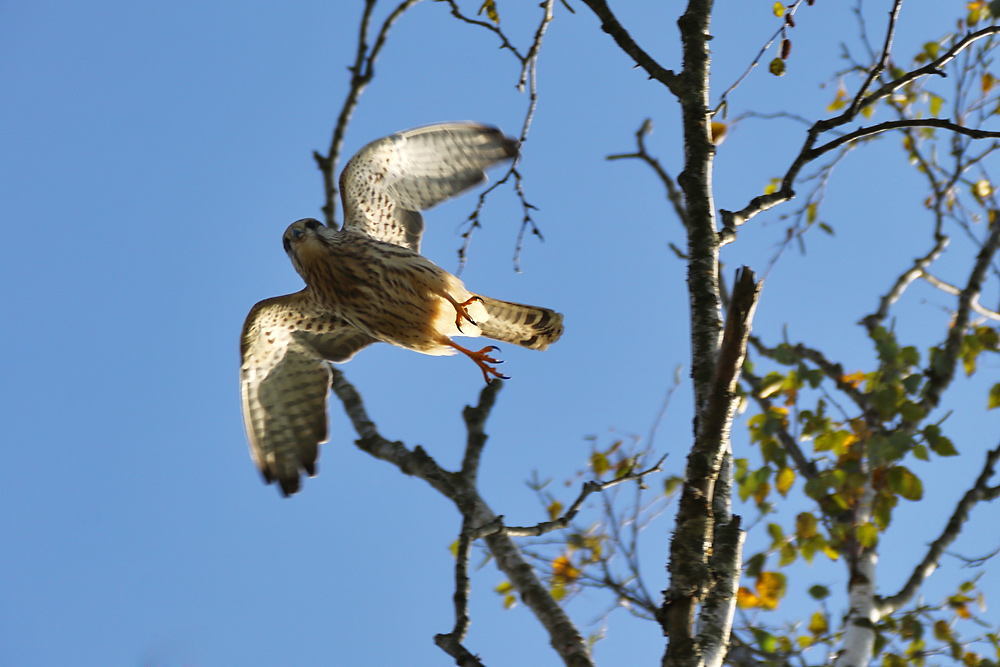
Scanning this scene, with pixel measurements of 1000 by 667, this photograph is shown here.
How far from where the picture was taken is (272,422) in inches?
186

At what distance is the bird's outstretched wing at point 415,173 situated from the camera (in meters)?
4.68

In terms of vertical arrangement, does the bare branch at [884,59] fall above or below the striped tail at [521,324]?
below

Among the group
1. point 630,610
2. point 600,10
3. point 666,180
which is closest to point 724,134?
point 666,180

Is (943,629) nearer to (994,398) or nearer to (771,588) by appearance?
(771,588)

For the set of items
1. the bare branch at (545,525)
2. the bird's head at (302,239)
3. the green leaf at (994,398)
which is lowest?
the bare branch at (545,525)

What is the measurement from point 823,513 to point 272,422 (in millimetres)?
3165

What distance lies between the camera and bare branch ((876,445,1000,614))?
4086 mm

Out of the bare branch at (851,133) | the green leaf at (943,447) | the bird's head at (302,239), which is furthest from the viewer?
the bird's head at (302,239)

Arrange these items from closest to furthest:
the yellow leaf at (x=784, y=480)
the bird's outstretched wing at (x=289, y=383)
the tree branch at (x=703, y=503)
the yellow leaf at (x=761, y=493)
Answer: the tree branch at (x=703, y=503) < the yellow leaf at (x=784, y=480) < the yellow leaf at (x=761, y=493) < the bird's outstretched wing at (x=289, y=383)

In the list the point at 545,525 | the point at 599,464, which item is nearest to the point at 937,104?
the point at 599,464

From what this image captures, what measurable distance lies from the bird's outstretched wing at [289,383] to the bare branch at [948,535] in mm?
3237

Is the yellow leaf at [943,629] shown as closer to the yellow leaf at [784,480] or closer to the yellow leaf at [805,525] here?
the yellow leaf at [805,525]

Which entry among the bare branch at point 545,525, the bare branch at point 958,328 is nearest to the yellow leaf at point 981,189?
the bare branch at point 958,328

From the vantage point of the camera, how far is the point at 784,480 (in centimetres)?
437
